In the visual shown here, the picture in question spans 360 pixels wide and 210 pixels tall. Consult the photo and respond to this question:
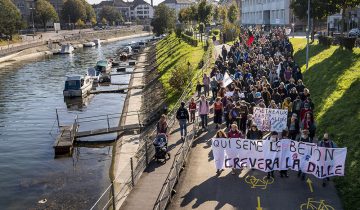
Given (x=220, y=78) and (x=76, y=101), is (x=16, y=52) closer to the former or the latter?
(x=76, y=101)

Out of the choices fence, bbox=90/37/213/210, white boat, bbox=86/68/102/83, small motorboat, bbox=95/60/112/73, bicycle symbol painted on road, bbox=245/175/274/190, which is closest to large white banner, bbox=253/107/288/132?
fence, bbox=90/37/213/210

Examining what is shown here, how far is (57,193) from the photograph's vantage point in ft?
70.1

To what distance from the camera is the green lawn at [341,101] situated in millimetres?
15773

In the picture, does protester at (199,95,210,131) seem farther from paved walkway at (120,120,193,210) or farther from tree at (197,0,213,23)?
tree at (197,0,213,23)

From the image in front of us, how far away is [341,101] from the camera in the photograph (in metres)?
24.1

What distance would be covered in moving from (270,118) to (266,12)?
311 feet

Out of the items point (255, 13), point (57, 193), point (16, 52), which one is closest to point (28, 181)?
point (57, 193)

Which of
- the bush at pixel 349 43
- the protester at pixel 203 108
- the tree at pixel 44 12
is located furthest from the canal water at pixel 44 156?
the tree at pixel 44 12

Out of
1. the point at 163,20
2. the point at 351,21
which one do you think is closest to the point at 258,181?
the point at 351,21

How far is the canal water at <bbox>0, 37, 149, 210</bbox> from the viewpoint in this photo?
69.5ft

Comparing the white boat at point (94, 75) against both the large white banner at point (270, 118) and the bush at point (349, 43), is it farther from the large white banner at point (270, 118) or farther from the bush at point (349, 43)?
the large white banner at point (270, 118)

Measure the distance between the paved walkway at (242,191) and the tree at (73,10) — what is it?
174m

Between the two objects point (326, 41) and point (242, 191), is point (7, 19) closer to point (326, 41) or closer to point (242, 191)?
point (326, 41)

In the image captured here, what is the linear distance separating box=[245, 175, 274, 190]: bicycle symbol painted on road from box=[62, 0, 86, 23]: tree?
575ft
